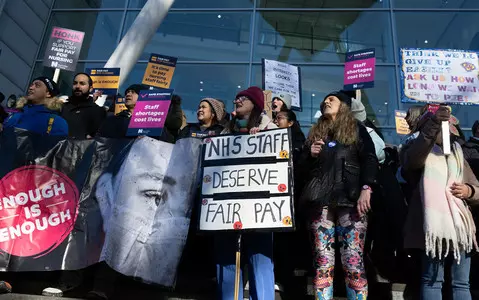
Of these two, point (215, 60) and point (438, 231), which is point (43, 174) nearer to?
point (438, 231)

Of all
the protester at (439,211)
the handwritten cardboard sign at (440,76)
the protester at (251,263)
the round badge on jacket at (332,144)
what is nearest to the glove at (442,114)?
the protester at (439,211)

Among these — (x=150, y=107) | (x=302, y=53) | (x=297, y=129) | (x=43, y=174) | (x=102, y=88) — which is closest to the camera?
(x=43, y=174)

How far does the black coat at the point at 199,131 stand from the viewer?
419 cm

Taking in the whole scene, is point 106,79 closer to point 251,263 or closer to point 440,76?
point 251,263

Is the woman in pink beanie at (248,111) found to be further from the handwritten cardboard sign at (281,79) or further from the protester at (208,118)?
the handwritten cardboard sign at (281,79)

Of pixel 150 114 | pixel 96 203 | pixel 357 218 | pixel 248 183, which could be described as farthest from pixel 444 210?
pixel 96 203

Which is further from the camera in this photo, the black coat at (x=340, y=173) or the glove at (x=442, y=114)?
the black coat at (x=340, y=173)

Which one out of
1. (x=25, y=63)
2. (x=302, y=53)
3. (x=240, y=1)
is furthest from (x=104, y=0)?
(x=302, y=53)

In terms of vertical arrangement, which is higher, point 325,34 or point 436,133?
point 325,34

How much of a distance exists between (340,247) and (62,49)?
5634mm

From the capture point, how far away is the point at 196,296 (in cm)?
352

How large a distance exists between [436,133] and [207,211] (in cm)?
170

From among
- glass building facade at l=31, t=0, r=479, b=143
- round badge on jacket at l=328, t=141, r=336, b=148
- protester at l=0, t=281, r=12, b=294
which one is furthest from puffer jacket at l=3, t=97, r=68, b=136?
glass building facade at l=31, t=0, r=479, b=143

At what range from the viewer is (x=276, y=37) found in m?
11.6
